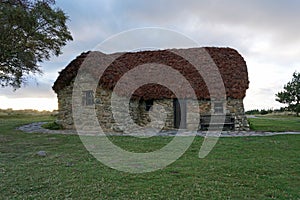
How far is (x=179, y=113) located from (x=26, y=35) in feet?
34.8

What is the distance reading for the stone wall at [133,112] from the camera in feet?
58.3

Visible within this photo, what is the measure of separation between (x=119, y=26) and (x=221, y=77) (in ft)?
25.5

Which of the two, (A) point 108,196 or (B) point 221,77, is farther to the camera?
(B) point 221,77

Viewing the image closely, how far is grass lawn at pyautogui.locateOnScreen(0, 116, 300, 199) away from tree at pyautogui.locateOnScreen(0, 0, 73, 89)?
7.40m

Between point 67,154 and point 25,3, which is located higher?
point 25,3

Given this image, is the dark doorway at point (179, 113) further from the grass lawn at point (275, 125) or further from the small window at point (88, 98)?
the small window at point (88, 98)

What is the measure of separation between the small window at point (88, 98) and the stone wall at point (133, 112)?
28 cm

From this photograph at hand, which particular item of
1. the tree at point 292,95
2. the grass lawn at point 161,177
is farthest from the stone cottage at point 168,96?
the tree at point 292,95

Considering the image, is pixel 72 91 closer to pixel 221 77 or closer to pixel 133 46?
pixel 133 46

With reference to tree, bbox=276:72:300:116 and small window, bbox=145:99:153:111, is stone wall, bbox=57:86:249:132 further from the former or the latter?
tree, bbox=276:72:300:116

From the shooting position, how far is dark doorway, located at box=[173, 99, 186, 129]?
18984 mm

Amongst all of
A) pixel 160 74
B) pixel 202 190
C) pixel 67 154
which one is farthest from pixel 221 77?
pixel 202 190

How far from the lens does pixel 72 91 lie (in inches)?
744

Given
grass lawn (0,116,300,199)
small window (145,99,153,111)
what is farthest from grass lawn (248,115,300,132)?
grass lawn (0,116,300,199)
